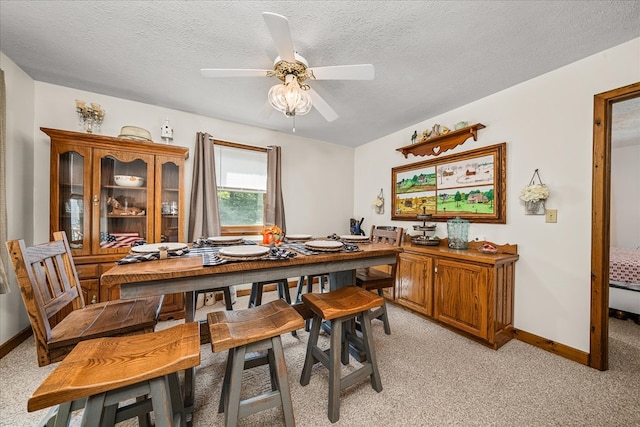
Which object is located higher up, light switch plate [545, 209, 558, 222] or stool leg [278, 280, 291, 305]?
light switch plate [545, 209, 558, 222]

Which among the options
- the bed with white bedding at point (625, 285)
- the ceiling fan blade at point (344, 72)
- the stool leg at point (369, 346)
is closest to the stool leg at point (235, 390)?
the stool leg at point (369, 346)

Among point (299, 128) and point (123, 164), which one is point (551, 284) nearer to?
point (299, 128)

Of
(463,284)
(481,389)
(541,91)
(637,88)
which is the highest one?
(541,91)

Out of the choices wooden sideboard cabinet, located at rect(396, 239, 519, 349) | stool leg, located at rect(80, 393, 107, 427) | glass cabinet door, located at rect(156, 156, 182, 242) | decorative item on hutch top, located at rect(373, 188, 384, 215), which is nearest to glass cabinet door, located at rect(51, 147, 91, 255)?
glass cabinet door, located at rect(156, 156, 182, 242)

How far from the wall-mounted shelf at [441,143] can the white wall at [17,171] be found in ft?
13.1

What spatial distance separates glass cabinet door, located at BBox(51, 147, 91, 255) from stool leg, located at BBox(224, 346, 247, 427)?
2210 mm

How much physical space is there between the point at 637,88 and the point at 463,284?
1873mm

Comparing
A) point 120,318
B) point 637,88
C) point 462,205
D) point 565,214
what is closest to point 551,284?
point 565,214

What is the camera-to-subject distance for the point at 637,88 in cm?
167

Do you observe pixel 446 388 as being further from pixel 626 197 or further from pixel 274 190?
pixel 626 197

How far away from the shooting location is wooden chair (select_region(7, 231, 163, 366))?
106 cm

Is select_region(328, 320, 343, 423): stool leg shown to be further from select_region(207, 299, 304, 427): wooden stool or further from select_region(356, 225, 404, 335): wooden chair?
select_region(356, 225, 404, 335): wooden chair

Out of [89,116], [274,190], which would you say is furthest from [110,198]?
[274,190]

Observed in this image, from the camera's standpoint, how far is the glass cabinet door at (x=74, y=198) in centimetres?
225
